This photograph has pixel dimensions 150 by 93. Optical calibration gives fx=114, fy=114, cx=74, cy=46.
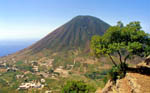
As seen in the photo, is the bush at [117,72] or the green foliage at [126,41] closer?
the green foliage at [126,41]

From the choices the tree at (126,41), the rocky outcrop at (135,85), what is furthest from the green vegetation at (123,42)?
the rocky outcrop at (135,85)

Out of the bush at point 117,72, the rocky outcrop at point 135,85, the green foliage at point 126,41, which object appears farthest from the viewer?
the bush at point 117,72

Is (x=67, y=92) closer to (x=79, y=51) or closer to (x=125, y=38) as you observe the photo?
(x=125, y=38)

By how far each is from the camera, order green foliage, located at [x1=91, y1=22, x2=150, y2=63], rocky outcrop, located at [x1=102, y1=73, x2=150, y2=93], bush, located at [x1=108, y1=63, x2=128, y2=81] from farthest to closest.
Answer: bush, located at [x1=108, y1=63, x2=128, y2=81], green foliage, located at [x1=91, y1=22, x2=150, y2=63], rocky outcrop, located at [x1=102, y1=73, x2=150, y2=93]

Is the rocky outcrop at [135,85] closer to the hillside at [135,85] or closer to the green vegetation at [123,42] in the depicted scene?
the hillside at [135,85]

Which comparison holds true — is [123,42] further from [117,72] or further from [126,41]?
[117,72]

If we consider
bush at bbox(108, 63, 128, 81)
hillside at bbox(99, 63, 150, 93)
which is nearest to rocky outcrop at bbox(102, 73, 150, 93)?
hillside at bbox(99, 63, 150, 93)

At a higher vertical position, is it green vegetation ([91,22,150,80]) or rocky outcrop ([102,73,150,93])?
green vegetation ([91,22,150,80])

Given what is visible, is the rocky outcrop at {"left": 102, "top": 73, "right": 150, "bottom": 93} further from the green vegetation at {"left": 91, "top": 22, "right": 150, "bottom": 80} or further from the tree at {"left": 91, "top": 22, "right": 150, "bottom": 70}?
the tree at {"left": 91, "top": 22, "right": 150, "bottom": 70}
